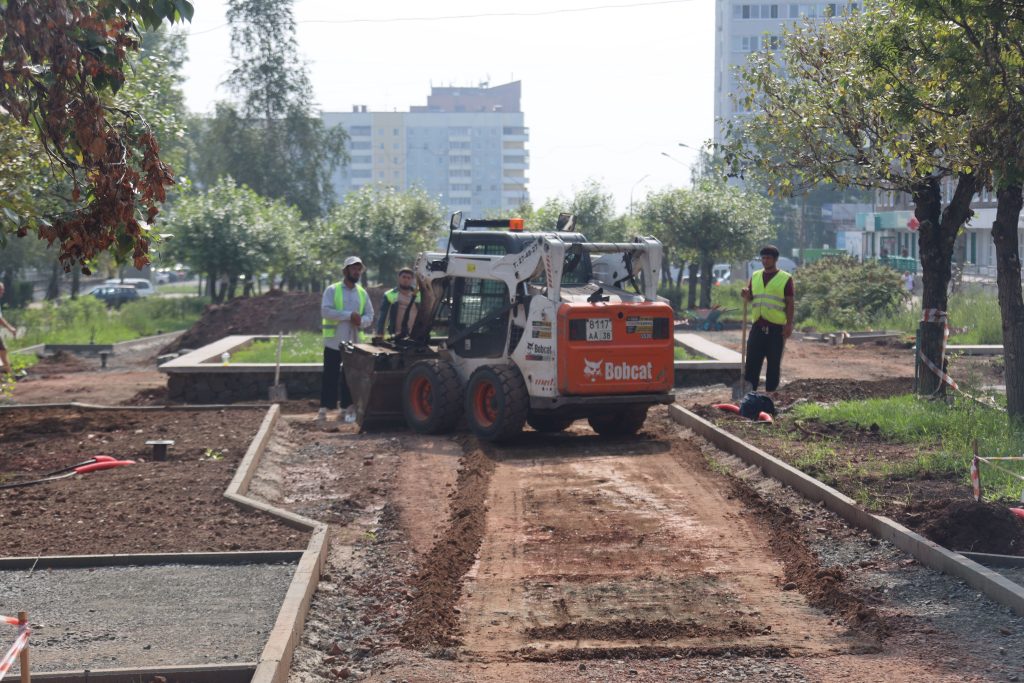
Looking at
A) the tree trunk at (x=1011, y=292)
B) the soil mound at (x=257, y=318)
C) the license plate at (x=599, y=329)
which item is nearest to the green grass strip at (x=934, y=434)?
the tree trunk at (x=1011, y=292)

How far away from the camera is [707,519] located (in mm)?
10125

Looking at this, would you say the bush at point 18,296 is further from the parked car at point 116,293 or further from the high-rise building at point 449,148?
the high-rise building at point 449,148

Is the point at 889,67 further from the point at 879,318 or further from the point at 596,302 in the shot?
the point at 879,318

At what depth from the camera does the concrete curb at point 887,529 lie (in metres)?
7.45

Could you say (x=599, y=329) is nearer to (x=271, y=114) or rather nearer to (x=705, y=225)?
(x=705, y=225)

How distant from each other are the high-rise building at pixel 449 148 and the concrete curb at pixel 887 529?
178m

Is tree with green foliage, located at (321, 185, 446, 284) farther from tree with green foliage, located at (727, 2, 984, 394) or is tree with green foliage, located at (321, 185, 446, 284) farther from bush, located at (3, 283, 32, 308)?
tree with green foliage, located at (727, 2, 984, 394)

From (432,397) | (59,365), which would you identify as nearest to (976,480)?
(432,397)

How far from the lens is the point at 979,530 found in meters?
8.43

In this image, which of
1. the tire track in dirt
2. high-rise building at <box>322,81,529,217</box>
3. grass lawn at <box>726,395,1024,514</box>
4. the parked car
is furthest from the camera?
high-rise building at <box>322,81,529,217</box>

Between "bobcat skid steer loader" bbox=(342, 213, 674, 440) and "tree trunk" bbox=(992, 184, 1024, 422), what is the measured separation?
3363mm

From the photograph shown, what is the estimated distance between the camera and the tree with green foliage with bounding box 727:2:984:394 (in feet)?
40.7

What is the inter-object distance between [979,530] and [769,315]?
777 cm

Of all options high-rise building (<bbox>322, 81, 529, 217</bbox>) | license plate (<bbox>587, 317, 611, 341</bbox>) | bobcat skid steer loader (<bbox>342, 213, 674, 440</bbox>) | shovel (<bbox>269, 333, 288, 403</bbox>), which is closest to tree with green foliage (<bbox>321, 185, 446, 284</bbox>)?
shovel (<bbox>269, 333, 288, 403</bbox>)
